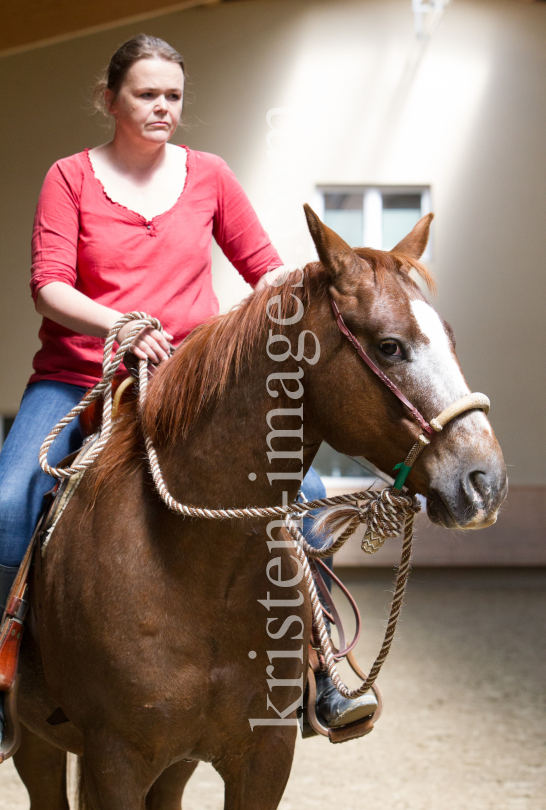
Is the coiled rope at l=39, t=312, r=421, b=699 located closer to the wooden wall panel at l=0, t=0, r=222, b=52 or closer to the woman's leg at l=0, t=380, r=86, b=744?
the woman's leg at l=0, t=380, r=86, b=744

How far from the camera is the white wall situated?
6773 mm

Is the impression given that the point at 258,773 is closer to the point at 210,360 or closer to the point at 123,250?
the point at 210,360

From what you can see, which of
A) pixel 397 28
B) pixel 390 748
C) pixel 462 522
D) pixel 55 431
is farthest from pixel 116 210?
pixel 397 28

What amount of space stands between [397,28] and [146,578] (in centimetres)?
705

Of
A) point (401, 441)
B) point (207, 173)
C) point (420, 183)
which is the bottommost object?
point (401, 441)

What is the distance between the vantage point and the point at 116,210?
171cm

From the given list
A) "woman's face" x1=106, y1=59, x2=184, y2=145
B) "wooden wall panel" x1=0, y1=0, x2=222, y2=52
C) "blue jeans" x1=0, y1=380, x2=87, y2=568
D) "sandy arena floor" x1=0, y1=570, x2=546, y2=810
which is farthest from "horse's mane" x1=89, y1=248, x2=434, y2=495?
"wooden wall panel" x1=0, y1=0, x2=222, y2=52

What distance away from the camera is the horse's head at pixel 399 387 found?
1.06 meters

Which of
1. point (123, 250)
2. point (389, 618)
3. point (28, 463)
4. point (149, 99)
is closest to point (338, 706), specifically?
point (389, 618)

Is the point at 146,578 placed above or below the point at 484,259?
below

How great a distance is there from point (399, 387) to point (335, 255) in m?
0.25

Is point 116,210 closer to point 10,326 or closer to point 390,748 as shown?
point 390,748

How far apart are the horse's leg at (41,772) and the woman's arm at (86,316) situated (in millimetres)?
1166

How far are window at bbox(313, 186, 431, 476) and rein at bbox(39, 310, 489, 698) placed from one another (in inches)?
216
